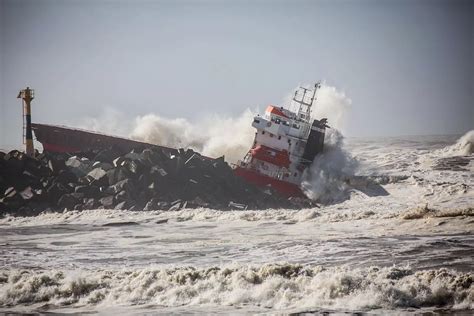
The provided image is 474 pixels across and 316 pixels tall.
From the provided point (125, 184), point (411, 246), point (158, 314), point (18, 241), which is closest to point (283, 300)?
point (158, 314)

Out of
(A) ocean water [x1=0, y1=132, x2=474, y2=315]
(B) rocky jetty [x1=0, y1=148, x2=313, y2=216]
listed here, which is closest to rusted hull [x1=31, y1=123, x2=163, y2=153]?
(B) rocky jetty [x1=0, y1=148, x2=313, y2=216]

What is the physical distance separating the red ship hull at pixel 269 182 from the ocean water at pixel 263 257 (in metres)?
1.34

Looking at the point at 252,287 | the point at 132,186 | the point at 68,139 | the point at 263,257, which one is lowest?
the point at 252,287

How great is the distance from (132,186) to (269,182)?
500 cm

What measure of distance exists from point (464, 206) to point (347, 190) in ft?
21.7

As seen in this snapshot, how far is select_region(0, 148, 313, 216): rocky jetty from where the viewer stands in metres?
19.6

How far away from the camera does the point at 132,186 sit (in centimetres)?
1997

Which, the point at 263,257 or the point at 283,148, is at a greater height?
the point at 283,148

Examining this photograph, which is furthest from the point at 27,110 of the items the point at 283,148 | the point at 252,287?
the point at 252,287

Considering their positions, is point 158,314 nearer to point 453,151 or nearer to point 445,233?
point 445,233

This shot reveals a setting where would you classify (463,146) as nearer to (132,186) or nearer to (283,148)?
(283,148)

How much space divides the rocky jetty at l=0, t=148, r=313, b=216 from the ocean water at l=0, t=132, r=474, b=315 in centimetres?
73

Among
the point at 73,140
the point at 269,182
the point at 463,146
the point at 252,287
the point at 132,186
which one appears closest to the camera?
the point at 252,287

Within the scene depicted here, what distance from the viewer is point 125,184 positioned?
786 inches
